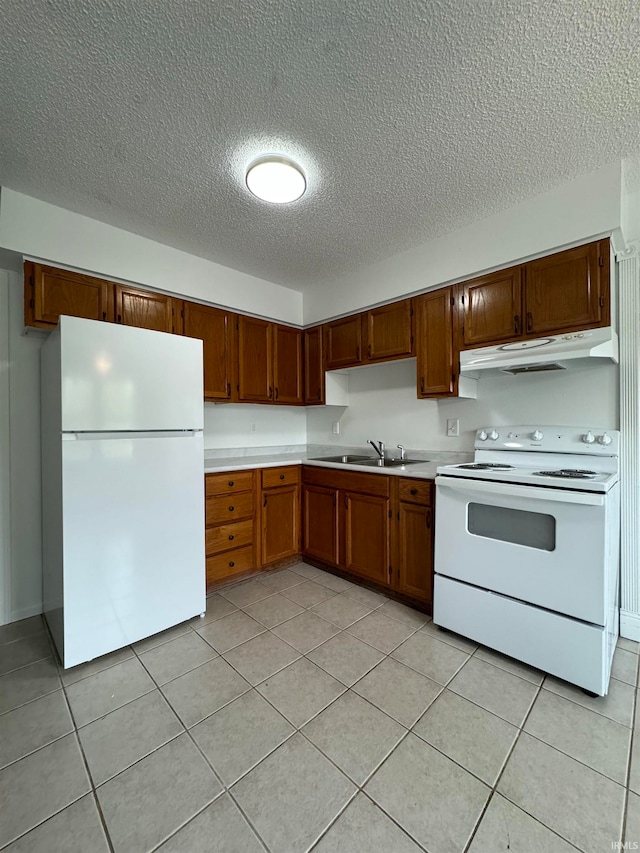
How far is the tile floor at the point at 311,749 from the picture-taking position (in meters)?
1.08

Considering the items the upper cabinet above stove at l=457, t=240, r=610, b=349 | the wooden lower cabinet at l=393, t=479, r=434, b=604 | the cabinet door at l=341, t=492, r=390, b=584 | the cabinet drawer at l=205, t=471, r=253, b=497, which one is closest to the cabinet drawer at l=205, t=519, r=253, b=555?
the cabinet drawer at l=205, t=471, r=253, b=497

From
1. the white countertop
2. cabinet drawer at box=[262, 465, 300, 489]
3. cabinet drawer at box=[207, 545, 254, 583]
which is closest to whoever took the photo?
the white countertop

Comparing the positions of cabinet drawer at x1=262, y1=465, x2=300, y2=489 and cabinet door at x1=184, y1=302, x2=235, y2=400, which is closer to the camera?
cabinet door at x1=184, y1=302, x2=235, y2=400

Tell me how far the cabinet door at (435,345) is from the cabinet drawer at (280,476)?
1203mm

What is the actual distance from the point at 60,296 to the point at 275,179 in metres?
1.45

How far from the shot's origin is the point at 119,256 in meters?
2.37

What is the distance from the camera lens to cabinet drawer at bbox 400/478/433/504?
2.27 meters

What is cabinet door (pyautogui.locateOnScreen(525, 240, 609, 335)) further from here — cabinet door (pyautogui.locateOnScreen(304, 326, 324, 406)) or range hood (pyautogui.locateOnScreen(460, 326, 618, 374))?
cabinet door (pyautogui.locateOnScreen(304, 326, 324, 406))

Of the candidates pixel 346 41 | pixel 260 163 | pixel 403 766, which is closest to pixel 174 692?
pixel 403 766

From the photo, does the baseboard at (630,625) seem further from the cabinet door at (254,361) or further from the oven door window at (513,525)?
the cabinet door at (254,361)

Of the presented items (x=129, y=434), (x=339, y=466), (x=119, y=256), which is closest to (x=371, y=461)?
(x=339, y=466)

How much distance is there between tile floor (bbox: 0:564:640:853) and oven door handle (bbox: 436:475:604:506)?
2.80ft

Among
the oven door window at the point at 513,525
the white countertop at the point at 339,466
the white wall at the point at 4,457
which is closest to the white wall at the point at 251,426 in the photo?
the white countertop at the point at 339,466

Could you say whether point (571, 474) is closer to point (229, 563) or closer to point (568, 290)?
point (568, 290)
